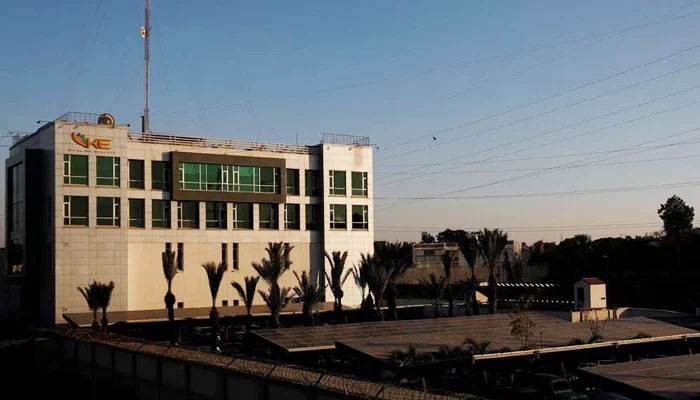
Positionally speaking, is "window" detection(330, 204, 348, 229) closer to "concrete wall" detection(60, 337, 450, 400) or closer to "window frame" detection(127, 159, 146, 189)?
"window frame" detection(127, 159, 146, 189)

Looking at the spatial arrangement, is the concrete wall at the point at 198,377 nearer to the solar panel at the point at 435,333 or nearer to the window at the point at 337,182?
the solar panel at the point at 435,333

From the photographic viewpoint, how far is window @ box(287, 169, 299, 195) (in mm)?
72312

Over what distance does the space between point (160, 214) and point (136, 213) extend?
84.6 inches

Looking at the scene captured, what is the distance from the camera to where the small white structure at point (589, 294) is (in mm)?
58719

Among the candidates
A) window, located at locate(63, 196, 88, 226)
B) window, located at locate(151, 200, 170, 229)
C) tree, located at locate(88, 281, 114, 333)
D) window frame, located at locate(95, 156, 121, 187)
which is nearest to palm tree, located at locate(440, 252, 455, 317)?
window, located at locate(151, 200, 170, 229)

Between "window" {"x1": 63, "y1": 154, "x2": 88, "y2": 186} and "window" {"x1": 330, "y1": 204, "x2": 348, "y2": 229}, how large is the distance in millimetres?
24384

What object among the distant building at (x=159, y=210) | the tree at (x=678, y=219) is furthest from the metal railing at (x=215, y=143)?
the tree at (x=678, y=219)

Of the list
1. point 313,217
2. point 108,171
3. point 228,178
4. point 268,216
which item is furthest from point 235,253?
point 108,171

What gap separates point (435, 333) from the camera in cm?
4416

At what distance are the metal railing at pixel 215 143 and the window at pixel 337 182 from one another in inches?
116

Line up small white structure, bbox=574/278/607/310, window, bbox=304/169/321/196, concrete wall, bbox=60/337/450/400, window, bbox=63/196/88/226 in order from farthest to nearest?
window, bbox=304/169/321/196 < window, bbox=63/196/88/226 < small white structure, bbox=574/278/607/310 < concrete wall, bbox=60/337/450/400

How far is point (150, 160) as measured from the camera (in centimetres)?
6425

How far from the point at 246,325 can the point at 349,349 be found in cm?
2255

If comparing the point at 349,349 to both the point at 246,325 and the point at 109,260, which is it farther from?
the point at 109,260
